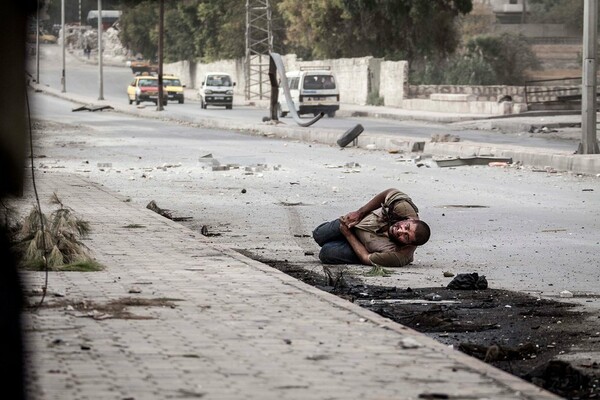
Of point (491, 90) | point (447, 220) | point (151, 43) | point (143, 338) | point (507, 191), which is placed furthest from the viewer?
point (151, 43)

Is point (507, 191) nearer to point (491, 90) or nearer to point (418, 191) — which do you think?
point (418, 191)

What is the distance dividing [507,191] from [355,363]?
1340 centimetres

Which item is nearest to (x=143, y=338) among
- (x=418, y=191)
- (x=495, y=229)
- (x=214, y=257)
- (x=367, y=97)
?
(x=214, y=257)

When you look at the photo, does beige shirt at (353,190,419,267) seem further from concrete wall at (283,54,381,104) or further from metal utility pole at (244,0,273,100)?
metal utility pole at (244,0,273,100)

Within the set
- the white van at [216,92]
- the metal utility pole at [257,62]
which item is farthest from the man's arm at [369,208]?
the metal utility pole at [257,62]

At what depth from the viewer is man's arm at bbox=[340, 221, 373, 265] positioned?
38.2 ft

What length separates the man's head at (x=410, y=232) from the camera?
37.0 ft

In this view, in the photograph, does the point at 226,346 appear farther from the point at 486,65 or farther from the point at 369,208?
the point at 486,65

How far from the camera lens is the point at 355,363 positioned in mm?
6363

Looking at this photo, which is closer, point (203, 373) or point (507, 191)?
point (203, 373)

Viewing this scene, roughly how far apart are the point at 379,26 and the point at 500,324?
215ft

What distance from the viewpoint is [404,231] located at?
1141 centimetres

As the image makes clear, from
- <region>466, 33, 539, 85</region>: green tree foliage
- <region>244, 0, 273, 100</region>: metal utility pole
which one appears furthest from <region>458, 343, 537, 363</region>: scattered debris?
<region>244, 0, 273, 100</region>: metal utility pole

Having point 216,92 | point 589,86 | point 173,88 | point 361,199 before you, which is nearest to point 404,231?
point 361,199
